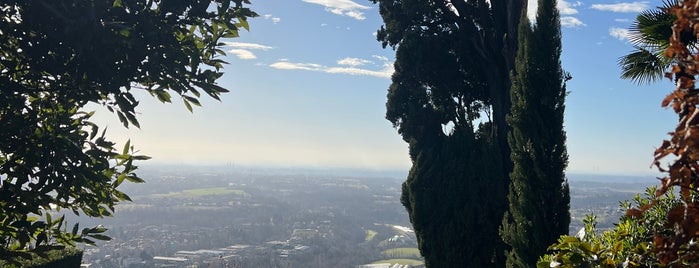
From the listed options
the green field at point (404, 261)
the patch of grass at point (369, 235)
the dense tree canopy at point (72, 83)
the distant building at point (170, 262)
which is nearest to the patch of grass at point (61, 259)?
the dense tree canopy at point (72, 83)

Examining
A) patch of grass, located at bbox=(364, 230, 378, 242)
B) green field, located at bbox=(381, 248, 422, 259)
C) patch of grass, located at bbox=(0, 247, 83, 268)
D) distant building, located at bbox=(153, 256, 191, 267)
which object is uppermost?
patch of grass, located at bbox=(0, 247, 83, 268)

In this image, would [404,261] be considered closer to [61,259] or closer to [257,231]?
[257,231]

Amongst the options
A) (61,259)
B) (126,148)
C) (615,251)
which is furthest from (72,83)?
(61,259)

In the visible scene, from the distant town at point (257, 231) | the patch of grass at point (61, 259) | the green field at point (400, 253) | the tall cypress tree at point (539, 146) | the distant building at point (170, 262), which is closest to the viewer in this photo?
the patch of grass at point (61, 259)

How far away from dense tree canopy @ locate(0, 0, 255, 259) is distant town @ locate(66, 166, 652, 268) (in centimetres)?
2897

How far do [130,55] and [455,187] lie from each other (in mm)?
11797

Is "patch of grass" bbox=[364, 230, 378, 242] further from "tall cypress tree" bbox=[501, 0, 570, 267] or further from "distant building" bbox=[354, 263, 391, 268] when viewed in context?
"tall cypress tree" bbox=[501, 0, 570, 267]

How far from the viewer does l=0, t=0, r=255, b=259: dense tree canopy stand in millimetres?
3949

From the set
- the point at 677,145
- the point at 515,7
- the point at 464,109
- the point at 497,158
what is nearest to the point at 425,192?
the point at 497,158

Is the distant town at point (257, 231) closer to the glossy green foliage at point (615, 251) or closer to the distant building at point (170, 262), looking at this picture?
the distant building at point (170, 262)

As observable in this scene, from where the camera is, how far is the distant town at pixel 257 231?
62438 mm

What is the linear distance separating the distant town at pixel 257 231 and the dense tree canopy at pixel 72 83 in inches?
1141

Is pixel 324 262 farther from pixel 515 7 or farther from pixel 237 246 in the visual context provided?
pixel 515 7

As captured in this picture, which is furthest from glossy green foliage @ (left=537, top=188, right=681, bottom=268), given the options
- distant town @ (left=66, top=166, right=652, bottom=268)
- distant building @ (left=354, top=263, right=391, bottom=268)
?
distant building @ (left=354, top=263, right=391, bottom=268)
